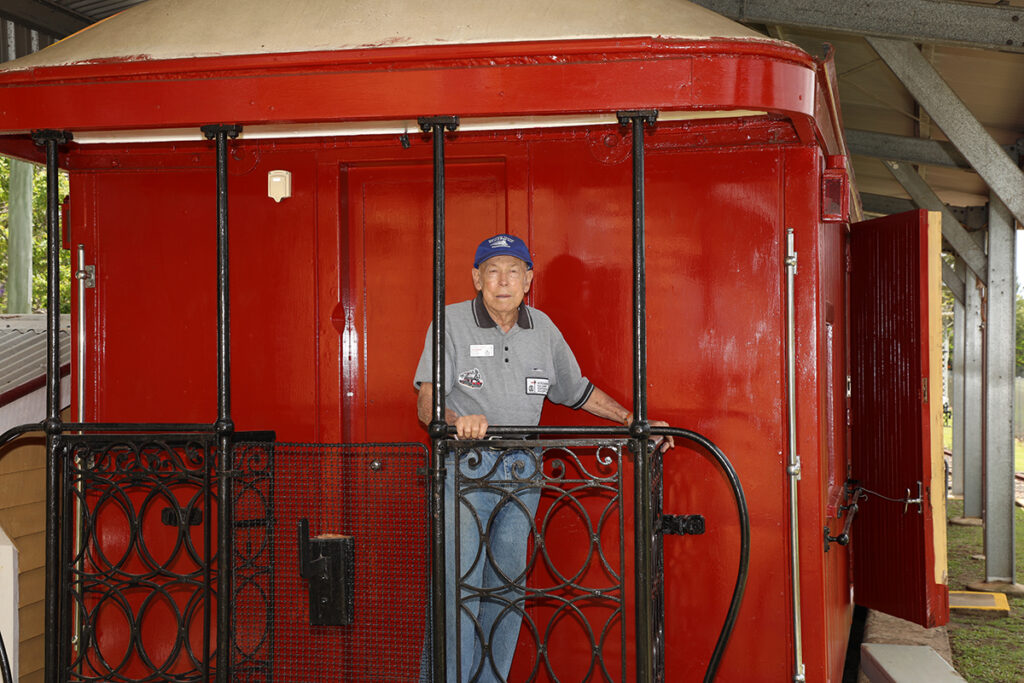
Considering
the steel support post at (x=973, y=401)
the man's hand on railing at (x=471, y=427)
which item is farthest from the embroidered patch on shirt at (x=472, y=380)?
the steel support post at (x=973, y=401)

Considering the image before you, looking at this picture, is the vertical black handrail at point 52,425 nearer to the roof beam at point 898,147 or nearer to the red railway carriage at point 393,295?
the red railway carriage at point 393,295

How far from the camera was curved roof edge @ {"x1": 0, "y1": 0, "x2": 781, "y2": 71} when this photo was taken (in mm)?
3258

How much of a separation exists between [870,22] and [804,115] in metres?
3.07

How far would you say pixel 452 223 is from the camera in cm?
448

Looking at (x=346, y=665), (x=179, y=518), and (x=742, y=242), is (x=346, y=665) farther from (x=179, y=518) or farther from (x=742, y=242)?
(x=742, y=242)

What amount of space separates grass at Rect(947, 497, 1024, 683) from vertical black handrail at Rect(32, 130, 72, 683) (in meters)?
5.21

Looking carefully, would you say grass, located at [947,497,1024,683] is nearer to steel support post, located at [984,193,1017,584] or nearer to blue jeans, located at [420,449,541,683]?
steel support post, located at [984,193,1017,584]

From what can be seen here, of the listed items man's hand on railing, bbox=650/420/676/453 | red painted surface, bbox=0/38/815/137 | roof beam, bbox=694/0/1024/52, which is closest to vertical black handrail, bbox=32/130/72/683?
red painted surface, bbox=0/38/815/137

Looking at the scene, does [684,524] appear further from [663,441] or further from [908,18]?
[908,18]

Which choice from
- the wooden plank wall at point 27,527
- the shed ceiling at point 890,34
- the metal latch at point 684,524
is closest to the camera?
the metal latch at point 684,524

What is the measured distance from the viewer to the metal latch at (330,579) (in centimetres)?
354

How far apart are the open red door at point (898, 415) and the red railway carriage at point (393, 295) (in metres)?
0.89

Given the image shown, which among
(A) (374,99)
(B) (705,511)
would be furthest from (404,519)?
(A) (374,99)

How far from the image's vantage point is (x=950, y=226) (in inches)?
380
